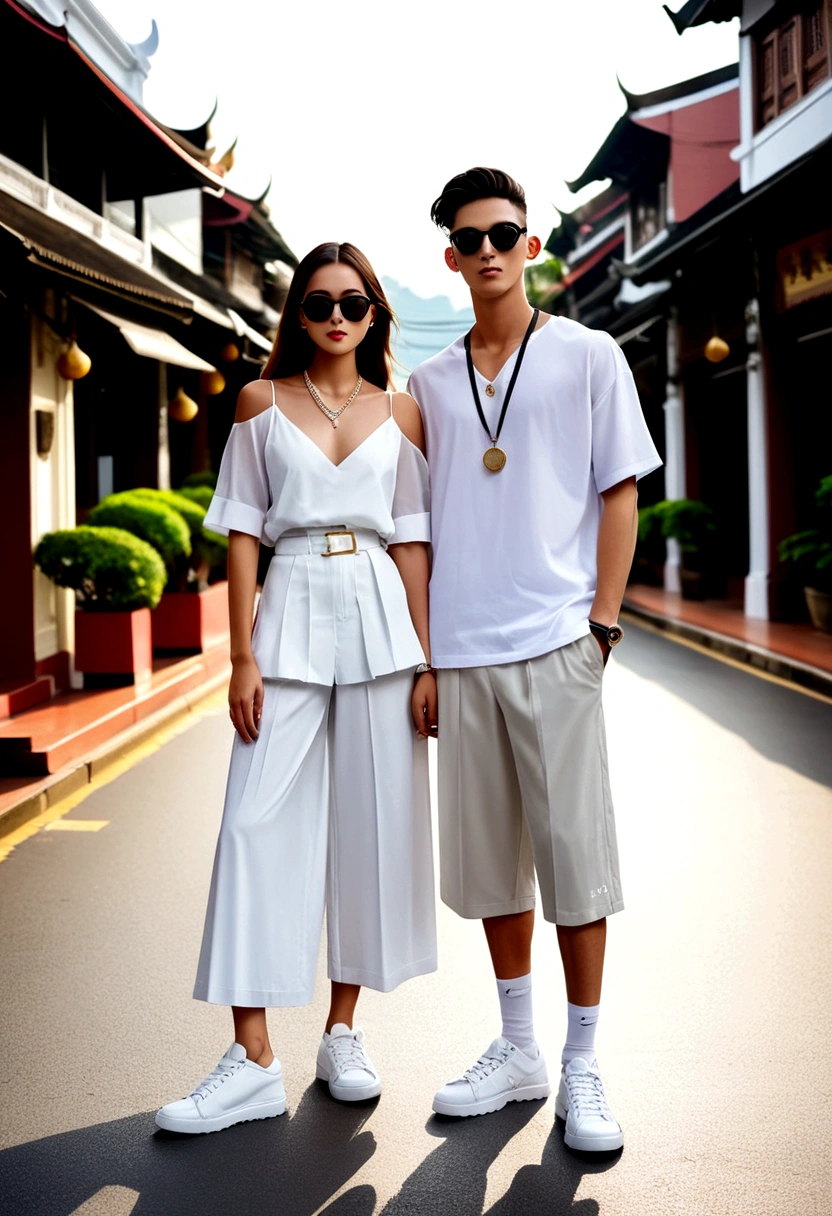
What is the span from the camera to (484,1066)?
3.46m

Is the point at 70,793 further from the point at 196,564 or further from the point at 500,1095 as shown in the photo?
the point at 196,564

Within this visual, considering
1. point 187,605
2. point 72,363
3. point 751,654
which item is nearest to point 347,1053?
point 72,363

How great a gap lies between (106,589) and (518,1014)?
767 centimetres

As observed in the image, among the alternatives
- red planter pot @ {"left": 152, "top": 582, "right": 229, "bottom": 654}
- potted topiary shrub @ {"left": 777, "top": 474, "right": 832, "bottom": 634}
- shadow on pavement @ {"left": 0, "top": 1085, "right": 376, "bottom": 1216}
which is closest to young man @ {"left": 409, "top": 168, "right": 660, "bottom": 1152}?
shadow on pavement @ {"left": 0, "top": 1085, "right": 376, "bottom": 1216}

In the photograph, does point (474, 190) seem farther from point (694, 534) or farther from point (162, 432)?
point (694, 534)

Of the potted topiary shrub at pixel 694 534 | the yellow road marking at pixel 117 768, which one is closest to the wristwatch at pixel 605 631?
the yellow road marking at pixel 117 768

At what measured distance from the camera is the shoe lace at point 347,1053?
3506mm

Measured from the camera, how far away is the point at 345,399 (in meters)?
3.61

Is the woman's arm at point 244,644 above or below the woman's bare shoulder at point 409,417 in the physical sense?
below

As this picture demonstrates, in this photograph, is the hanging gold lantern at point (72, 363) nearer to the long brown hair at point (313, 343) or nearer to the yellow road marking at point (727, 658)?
the yellow road marking at point (727, 658)

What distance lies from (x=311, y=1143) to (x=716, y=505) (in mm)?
21050

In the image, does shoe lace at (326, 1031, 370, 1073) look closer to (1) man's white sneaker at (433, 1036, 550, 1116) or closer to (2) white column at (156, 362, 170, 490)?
(1) man's white sneaker at (433, 1036, 550, 1116)

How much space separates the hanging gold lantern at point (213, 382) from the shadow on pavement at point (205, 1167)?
513 inches

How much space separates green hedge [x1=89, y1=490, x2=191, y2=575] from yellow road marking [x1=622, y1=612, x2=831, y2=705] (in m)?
5.35
